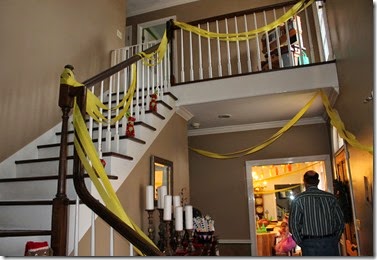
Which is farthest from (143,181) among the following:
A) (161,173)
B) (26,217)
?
(26,217)

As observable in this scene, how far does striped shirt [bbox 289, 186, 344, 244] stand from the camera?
8.86 feet

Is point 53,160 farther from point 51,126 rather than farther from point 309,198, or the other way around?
point 309,198

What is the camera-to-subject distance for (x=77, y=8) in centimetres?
430

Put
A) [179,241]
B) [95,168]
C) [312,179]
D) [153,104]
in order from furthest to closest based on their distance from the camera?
[153,104], [179,241], [312,179], [95,168]

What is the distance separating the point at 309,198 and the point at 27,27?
3.42 meters

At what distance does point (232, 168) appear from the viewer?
521 centimetres

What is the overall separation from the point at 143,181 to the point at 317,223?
168 cm

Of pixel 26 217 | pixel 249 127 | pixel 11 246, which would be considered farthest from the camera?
pixel 249 127

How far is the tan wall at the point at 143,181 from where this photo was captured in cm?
242

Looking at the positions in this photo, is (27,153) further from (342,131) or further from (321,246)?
(342,131)

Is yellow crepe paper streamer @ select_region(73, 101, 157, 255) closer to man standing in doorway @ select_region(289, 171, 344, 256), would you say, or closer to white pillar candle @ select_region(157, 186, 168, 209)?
white pillar candle @ select_region(157, 186, 168, 209)

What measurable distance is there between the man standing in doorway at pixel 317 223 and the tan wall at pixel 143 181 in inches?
57.2

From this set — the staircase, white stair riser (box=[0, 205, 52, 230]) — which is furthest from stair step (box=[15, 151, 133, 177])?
white stair riser (box=[0, 205, 52, 230])

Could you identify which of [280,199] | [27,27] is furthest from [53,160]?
[280,199]
